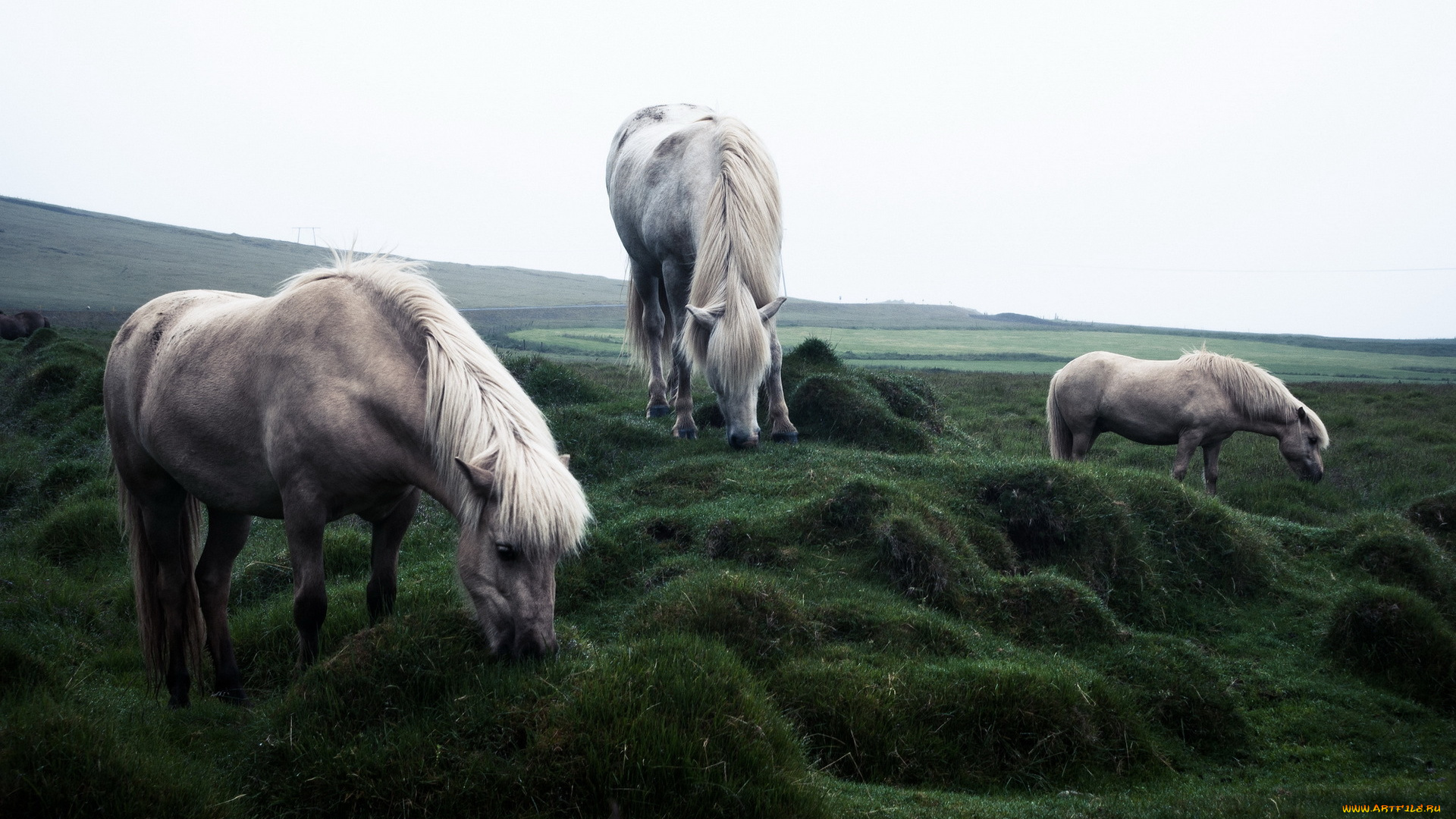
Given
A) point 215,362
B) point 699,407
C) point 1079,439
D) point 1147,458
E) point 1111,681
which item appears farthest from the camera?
point 1147,458

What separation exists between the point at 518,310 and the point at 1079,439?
74.4 meters

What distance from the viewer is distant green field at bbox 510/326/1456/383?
42875 mm

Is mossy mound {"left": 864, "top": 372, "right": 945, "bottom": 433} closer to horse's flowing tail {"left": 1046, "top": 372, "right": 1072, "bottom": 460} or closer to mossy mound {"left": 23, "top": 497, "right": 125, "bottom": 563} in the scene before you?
horse's flowing tail {"left": 1046, "top": 372, "right": 1072, "bottom": 460}

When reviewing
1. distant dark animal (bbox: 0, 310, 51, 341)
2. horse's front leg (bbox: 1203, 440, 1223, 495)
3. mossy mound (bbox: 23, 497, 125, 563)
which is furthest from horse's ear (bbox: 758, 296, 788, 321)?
distant dark animal (bbox: 0, 310, 51, 341)

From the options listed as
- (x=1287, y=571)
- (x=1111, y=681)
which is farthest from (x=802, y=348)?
(x=1111, y=681)

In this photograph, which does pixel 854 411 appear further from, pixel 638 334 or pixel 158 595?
pixel 158 595

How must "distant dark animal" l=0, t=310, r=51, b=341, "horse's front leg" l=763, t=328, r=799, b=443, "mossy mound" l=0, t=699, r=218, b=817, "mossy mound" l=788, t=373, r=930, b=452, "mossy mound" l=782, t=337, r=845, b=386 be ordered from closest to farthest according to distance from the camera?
"mossy mound" l=0, t=699, r=218, b=817 < "horse's front leg" l=763, t=328, r=799, b=443 < "mossy mound" l=788, t=373, r=930, b=452 < "mossy mound" l=782, t=337, r=845, b=386 < "distant dark animal" l=0, t=310, r=51, b=341

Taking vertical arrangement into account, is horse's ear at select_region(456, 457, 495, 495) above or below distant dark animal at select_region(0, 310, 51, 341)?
above

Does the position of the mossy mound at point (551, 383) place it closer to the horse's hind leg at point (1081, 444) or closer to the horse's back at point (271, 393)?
the horse's back at point (271, 393)

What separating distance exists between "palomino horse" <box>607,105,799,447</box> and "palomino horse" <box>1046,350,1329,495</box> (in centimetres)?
618

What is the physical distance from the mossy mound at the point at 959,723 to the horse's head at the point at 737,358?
12.1 ft

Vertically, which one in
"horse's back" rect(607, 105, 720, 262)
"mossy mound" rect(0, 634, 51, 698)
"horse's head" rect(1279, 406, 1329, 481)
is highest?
"horse's back" rect(607, 105, 720, 262)

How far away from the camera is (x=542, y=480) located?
3938mm

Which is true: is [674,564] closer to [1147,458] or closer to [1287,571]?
[1287,571]
